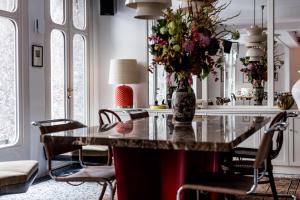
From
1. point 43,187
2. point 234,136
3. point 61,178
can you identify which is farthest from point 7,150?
point 234,136

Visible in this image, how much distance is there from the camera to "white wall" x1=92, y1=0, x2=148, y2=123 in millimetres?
6312

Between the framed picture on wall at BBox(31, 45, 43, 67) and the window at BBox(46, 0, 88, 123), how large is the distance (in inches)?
10.0

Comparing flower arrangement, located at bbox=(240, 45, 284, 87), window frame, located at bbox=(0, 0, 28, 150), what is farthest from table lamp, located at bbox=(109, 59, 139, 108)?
flower arrangement, located at bbox=(240, 45, 284, 87)

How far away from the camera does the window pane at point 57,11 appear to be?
563 centimetres

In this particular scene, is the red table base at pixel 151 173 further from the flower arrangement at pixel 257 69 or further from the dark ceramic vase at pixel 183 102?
the flower arrangement at pixel 257 69

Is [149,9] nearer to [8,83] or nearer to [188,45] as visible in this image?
[188,45]

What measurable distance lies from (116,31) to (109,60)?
0.44 meters

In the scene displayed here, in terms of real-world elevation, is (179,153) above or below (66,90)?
below

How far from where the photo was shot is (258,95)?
588cm

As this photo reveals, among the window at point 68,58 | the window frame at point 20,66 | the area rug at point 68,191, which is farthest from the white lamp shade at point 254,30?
the window frame at point 20,66

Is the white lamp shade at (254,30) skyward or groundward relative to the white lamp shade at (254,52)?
skyward

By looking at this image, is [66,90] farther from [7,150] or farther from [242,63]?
[242,63]

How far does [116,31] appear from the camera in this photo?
643 cm

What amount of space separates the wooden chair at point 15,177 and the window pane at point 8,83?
1351mm
